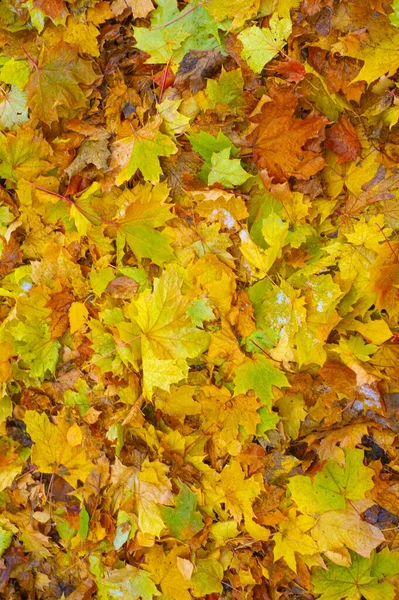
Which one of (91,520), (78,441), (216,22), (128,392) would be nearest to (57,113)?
(216,22)

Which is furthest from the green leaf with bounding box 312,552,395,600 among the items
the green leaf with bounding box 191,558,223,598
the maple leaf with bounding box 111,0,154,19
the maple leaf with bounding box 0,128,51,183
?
the maple leaf with bounding box 111,0,154,19

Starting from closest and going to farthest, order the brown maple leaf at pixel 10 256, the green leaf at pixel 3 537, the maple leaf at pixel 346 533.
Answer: the maple leaf at pixel 346 533
the brown maple leaf at pixel 10 256
the green leaf at pixel 3 537

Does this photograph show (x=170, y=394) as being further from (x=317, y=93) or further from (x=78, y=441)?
(x=317, y=93)

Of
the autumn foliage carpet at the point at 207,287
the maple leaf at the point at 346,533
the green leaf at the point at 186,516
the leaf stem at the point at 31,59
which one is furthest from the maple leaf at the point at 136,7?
the maple leaf at the point at 346,533

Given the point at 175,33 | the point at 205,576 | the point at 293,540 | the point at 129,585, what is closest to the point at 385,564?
the point at 293,540

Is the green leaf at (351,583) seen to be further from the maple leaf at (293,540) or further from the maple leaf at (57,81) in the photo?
the maple leaf at (57,81)

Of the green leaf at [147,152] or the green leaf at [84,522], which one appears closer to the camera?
the green leaf at [147,152]
